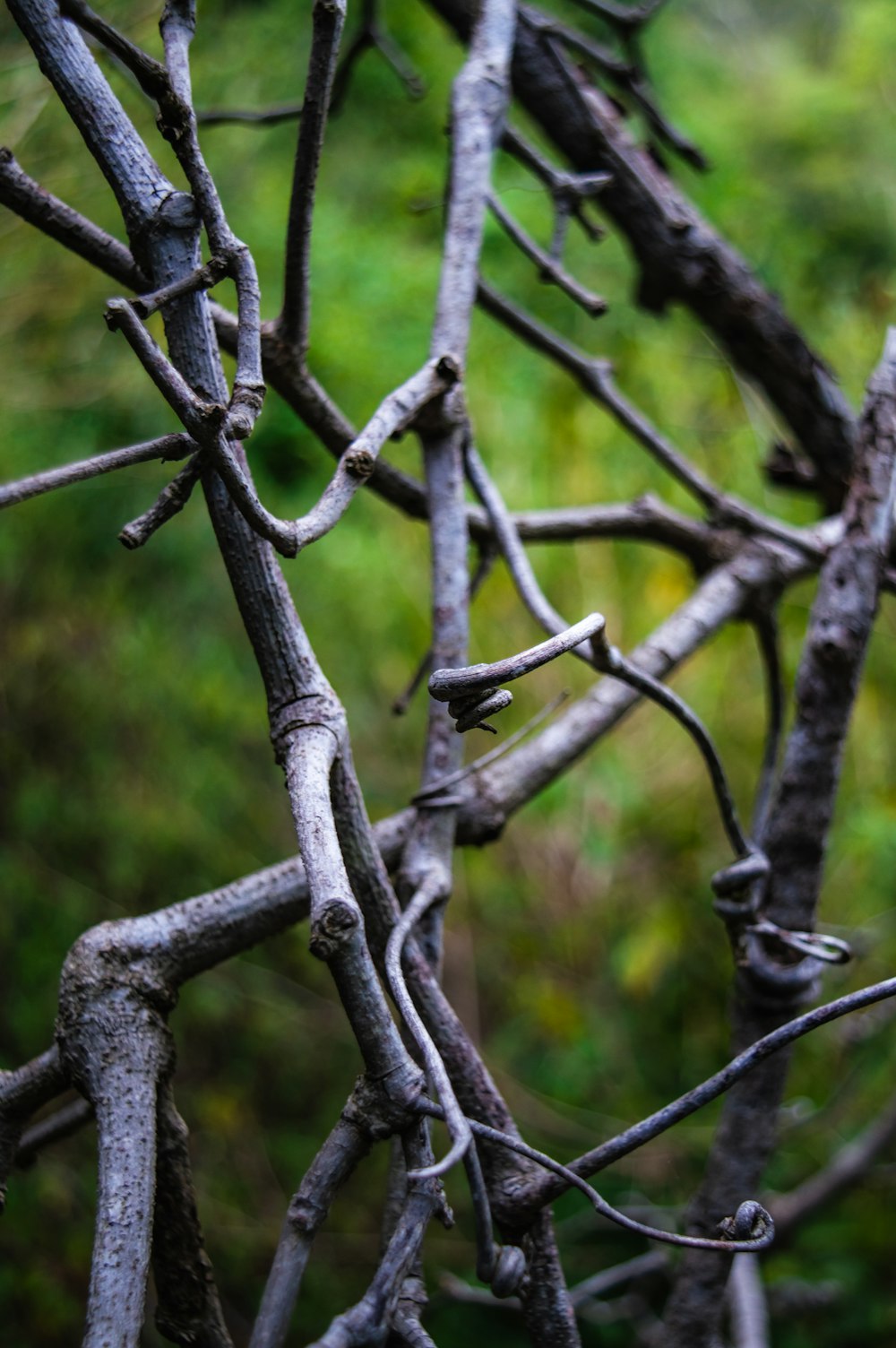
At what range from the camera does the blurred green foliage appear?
1.26m

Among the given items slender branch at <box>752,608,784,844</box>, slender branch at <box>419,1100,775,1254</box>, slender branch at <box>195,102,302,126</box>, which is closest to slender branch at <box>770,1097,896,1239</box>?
slender branch at <box>752,608,784,844</box>

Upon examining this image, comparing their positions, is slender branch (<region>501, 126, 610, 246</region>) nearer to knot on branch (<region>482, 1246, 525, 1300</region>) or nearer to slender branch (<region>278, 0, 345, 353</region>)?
slender branch (<region>278, 0, 345, 353</region>)

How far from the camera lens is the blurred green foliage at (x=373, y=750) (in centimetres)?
126

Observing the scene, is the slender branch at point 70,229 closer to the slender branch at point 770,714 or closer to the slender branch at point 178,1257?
the slender branch at point 178,1257

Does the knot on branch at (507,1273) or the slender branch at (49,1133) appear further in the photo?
the slender branch at (49,1133)

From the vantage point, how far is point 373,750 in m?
1.55

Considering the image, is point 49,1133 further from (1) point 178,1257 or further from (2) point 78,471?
(2) point 78,471

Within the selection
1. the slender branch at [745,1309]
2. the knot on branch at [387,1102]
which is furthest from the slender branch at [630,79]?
the slender branch at [745,1309]

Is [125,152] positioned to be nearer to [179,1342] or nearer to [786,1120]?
[179,1342]

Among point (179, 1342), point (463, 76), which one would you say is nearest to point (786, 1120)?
point (179, 1342)

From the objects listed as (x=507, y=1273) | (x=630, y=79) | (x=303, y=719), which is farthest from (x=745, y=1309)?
(x=630, y=79)

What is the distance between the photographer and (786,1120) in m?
1.30

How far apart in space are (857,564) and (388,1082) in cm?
39

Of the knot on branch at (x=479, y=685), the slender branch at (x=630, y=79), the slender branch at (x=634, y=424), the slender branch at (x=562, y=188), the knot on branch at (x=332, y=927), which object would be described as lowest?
the knot on branch at (x=332, y=927)
